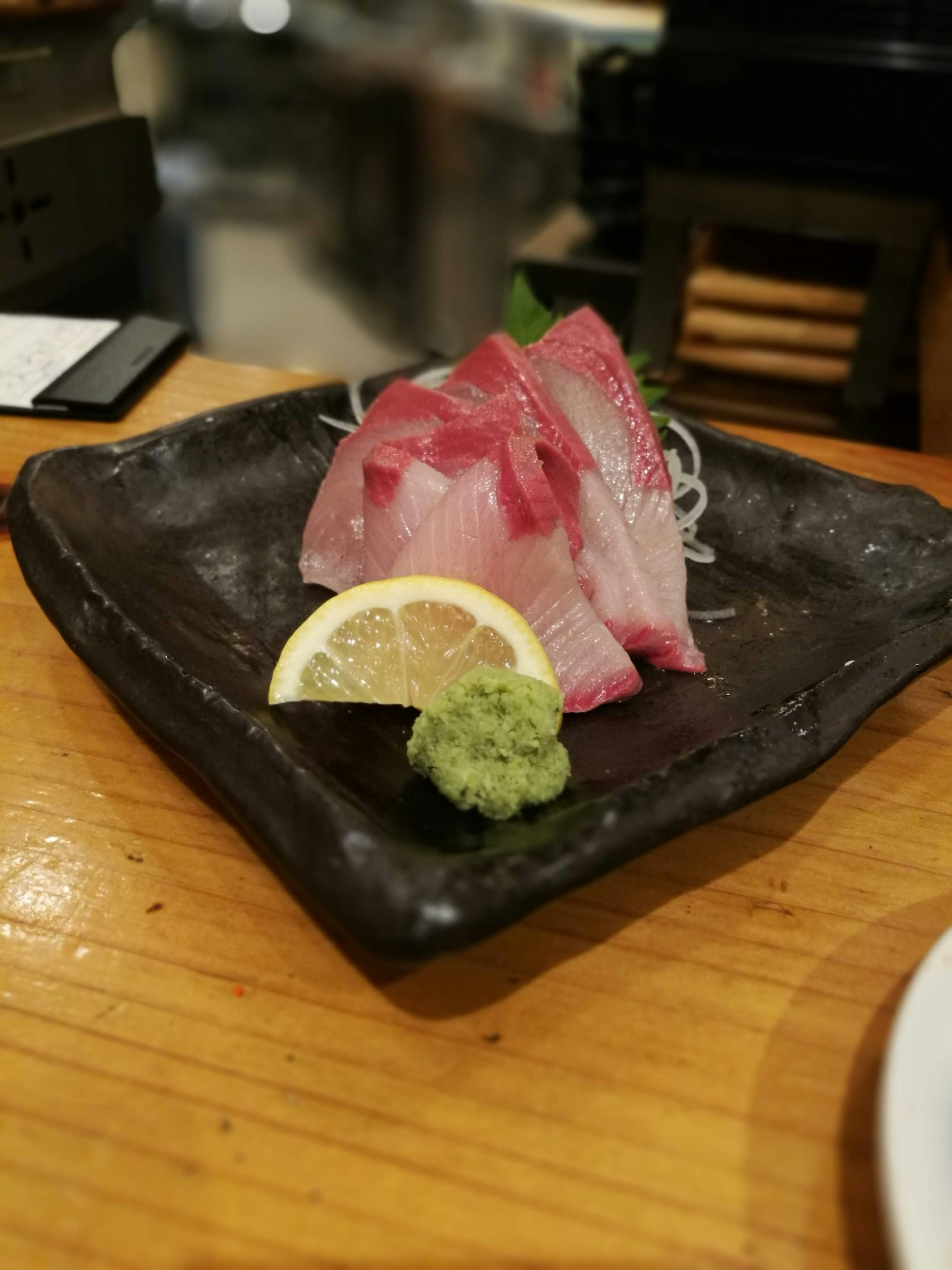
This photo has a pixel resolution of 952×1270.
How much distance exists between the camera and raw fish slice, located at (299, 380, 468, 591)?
65.3 inches

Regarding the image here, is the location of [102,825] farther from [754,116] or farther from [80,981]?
[754,116]

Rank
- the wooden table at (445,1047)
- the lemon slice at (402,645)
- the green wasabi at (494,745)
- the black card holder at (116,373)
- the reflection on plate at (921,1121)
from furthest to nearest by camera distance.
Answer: the black card holder at (116,373) → the lemon slice at (402,645) → the green wasabi at (494,745) → the wooden table at (445,1047) → the reflection on plate at (921,1121)

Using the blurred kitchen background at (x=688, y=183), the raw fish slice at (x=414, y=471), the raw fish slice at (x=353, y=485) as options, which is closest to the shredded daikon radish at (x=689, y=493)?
the raw fish slice at (x=414, y=471)

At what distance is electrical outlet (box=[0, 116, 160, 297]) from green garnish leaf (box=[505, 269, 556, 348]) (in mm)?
1829

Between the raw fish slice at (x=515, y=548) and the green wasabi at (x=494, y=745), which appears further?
the raw fish slice at (x=515, y=548)

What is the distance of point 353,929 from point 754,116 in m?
3.18

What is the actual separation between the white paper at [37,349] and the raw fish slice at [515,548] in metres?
1.28

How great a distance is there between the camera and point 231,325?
6527 millimetres

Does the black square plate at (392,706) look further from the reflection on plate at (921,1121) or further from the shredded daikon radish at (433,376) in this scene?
the reflection on plate at (921,1121)

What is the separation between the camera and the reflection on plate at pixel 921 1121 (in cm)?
72

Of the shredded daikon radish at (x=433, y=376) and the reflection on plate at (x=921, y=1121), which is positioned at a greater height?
the shredded daikon radish at (x=433, y=376)

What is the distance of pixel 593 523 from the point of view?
1631 millimetres

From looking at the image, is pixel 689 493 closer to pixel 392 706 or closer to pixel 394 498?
pixel 394 498

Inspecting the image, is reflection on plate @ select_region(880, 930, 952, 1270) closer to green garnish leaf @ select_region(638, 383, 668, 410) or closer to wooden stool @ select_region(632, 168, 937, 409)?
green garnish leaf @ select_region(638, 383, 668, 410)
